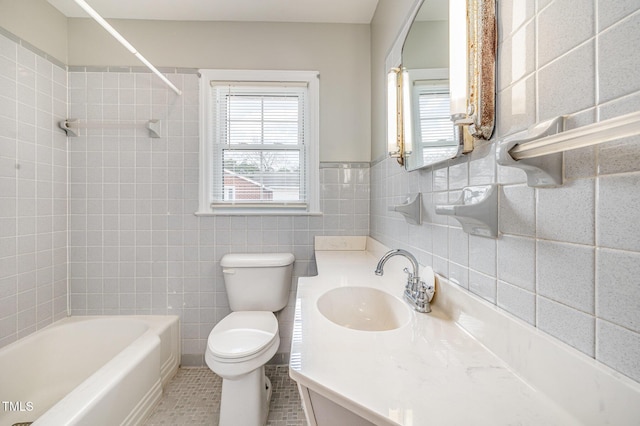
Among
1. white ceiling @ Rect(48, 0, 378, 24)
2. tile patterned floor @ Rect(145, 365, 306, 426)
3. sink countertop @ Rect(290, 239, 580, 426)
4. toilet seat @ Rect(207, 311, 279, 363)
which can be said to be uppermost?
white ceiling @ Rect(48, 0, 378, 24)

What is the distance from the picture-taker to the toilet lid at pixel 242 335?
122 centimetres

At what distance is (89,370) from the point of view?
1.57m

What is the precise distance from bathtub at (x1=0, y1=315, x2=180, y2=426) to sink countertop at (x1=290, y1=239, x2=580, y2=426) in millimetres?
1009

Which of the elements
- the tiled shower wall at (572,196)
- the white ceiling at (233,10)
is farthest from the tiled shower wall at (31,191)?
the tiled shower wall at (572,196)

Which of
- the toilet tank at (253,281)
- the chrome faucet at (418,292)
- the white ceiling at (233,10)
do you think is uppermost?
the white ceiling at (233,10)

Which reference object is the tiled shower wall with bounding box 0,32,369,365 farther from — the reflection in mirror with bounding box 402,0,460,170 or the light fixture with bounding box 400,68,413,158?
the reflection in mirror with bounding box 402,0,460,170

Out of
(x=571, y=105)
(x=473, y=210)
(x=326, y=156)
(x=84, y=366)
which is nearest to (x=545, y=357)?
(x=473, y=210)

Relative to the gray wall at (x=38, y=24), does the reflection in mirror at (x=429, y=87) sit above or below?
below

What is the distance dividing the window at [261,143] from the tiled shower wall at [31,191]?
3.06ft

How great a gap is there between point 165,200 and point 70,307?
1.00m

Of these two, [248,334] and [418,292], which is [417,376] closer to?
[418,292]

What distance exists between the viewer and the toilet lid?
1.22 meters

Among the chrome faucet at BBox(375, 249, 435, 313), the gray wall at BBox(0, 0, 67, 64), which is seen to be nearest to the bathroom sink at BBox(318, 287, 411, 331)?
the chrome faucet at BBox(375, 249, 435, 313)

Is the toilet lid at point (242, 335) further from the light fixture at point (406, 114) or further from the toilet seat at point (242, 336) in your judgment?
the light fixture at point (406, 114)
